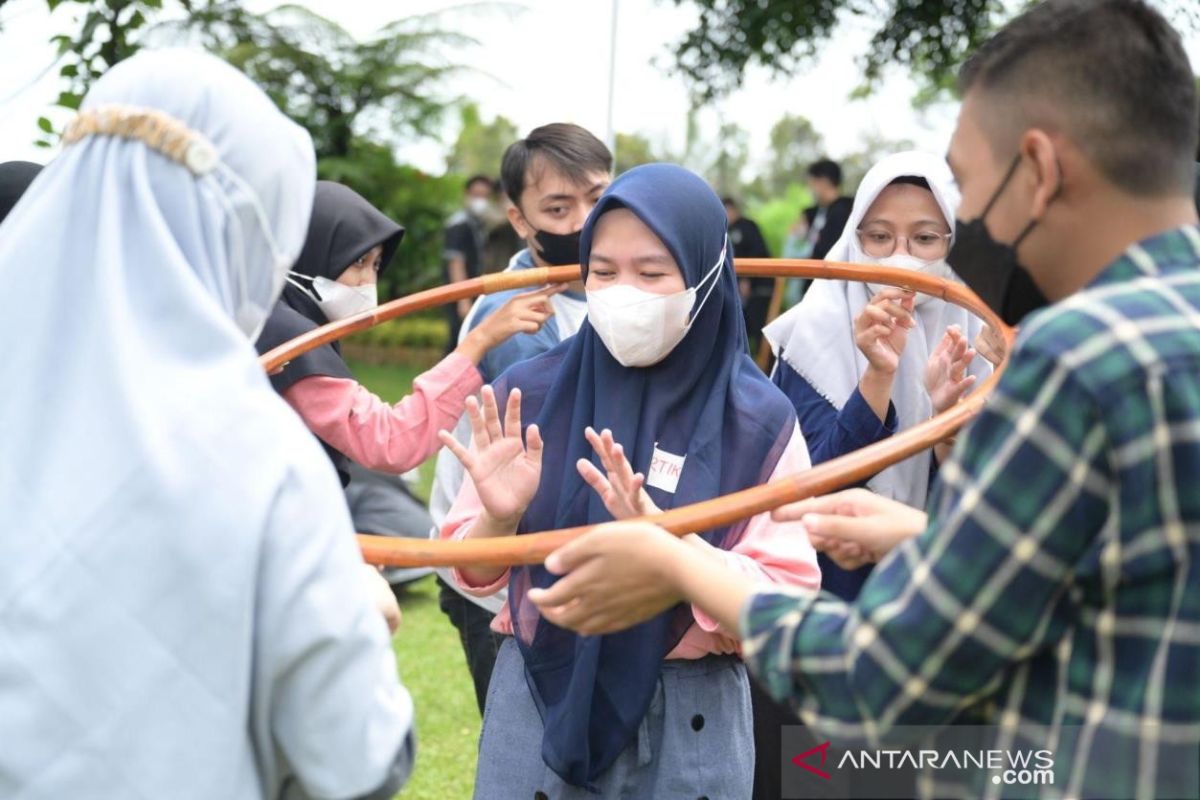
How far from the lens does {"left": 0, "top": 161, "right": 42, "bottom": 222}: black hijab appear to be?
4398 mm

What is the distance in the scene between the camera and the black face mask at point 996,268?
215 cm

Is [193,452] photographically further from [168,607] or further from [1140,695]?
[1140,695]

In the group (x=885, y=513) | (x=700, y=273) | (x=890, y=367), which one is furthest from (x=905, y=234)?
(x=885, y=513)

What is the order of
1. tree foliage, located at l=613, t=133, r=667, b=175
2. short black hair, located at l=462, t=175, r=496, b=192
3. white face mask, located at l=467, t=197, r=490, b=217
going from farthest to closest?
tree foliage, located at l=613, t=133, r=667, b=175 → short black hair, located at l=462, t=175, r=496, b=192 → white face mask, located at l=467, t=197, r=490, b=217

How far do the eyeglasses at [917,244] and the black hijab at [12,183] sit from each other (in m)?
2.62

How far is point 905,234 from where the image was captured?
446cm

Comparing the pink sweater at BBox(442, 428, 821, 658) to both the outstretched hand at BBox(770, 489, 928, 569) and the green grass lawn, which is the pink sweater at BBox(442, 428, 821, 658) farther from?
the green grass lawn

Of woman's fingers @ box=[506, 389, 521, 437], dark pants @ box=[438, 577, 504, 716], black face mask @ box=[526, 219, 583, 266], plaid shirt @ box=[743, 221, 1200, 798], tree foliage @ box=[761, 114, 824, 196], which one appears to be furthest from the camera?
tree foliage @ box=[761, 114, 824, 196]

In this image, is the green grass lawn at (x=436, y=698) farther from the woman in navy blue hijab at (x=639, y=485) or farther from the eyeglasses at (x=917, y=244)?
the eyeglasses at (x=917, y=244)

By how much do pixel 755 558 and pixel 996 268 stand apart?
3.84ft

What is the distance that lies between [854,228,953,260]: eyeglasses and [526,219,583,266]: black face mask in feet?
3.86

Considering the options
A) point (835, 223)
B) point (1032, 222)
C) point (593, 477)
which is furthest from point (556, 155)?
point (835, 223)

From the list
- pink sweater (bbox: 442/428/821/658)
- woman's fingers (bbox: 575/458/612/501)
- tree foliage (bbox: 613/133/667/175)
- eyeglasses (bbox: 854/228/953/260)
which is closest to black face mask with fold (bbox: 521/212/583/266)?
eyeglasses (bbox: 854/228/953/260)

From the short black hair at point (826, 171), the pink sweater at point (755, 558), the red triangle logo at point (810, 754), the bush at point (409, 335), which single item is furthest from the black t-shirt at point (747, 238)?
the pink sweater at point (755, 558)
